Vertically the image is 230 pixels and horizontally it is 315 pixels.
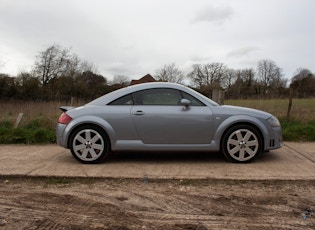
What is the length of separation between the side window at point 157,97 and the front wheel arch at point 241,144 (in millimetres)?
1094

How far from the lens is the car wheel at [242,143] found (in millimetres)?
5309

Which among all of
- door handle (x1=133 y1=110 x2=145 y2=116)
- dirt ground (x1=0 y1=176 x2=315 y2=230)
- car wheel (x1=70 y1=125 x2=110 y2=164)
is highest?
door handle (x1=133 y1=110 x2=145 y2=116)

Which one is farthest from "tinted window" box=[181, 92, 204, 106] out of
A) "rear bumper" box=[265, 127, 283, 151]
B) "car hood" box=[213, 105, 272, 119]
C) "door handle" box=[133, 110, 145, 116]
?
"rear bumper" box=[265, 127, 283, 151]

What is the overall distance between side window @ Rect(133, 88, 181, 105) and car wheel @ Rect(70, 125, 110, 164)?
0.88 metres

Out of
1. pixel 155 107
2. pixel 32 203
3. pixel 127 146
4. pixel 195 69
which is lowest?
pixel 32 203

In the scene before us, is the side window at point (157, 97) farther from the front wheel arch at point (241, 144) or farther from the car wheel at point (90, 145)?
the front wheel arch at point (241, 144)

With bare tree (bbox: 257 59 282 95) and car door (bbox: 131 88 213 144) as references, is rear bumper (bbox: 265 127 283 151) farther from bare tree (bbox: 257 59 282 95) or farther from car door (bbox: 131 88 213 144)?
bare tree (bbox: 257 59 282 95)

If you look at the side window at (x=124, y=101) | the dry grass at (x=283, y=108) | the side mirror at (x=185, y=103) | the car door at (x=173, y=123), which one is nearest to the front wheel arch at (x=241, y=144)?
the car door at (x=173, y=123)

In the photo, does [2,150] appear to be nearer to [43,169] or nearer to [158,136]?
[43,169]

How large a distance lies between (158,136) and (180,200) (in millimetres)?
1814

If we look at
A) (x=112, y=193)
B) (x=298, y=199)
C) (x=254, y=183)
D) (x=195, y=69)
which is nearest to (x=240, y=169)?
(x=254, y=183)

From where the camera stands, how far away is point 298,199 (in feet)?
12.1

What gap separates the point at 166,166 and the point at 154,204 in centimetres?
168

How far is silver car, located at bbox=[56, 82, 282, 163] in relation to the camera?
5.31 metres
